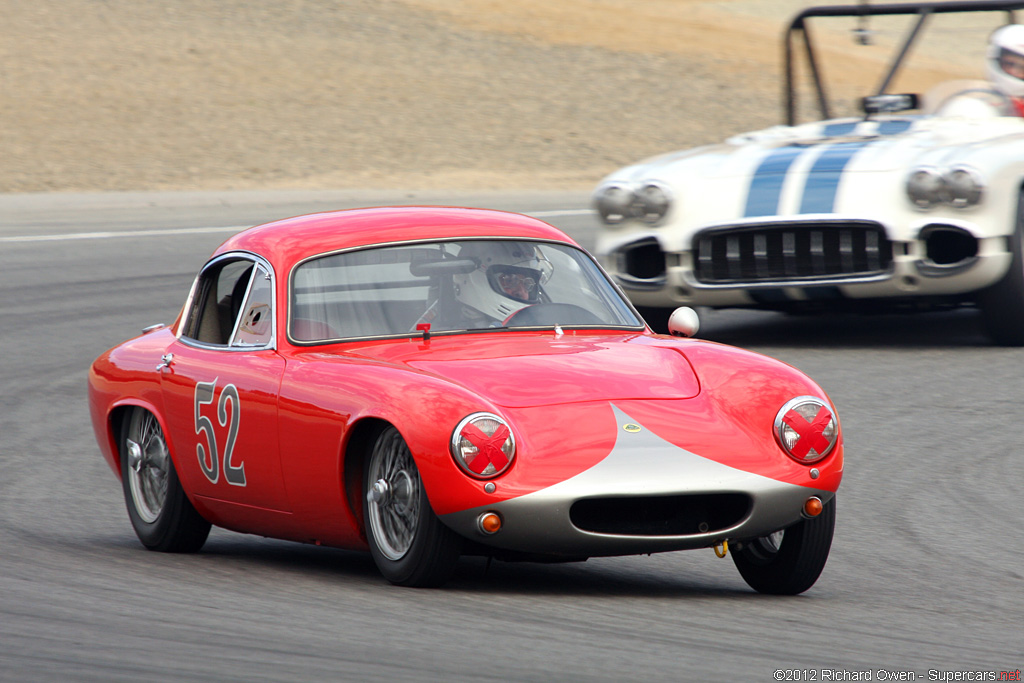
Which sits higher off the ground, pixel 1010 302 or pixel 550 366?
pixel 550 366

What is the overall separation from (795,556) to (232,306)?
7.72 feet

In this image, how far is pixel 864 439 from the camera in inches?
316

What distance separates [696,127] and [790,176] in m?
21.8

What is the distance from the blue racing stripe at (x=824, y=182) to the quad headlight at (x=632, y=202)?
2.87 feet

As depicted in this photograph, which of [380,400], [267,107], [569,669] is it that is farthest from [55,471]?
[267,107]

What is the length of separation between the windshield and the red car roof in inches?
1.9

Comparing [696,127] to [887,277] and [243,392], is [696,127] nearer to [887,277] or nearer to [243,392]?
[887,277]

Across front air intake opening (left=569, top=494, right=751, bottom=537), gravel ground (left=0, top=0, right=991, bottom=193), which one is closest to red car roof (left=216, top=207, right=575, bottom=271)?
front air intake opening (left=569, top=494, right=751, bottom=537)

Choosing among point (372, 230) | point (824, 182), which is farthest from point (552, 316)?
point (824, 182)

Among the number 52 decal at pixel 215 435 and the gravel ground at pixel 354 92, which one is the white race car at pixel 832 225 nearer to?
the number 52 decal at pixel 215 435

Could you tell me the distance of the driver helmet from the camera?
5.82m

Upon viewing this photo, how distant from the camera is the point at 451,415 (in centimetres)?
479

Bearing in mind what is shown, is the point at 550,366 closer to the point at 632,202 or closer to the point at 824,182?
the point at 824,182

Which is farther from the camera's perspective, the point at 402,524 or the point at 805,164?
the point at 805,164
